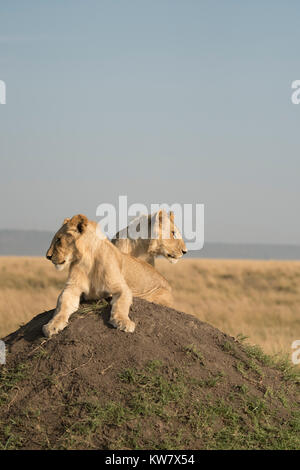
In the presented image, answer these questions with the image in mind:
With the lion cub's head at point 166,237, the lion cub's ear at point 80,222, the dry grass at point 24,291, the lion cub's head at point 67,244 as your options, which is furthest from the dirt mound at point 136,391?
the dry grass at point 24,291

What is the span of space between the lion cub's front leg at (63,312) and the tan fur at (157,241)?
7.09 feet

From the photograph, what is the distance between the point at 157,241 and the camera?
875cm

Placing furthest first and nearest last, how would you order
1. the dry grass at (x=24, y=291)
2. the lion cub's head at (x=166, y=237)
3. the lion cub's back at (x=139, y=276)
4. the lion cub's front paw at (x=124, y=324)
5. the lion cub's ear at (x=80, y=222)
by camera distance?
the dry grass at (x=24, y=291) → the lion cub's head at (x=166, y=237) → the lion cub's back at (x=139, y=276) → the lion cub's ear at (x=80, y=222) → the lion cub's front paw at (x=124, y=324)

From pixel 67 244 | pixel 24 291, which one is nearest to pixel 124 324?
pixel 67 244

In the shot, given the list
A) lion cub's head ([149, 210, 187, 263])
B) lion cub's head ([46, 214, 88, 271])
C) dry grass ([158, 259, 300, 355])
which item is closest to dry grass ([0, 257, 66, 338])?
dry grass ([158, 259, 300, 355])

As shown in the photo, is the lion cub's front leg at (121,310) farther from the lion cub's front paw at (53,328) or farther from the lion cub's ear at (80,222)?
the lion cub's ear at (80,222)

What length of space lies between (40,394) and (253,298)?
65.3 ft

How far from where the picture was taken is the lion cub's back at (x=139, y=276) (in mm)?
7820

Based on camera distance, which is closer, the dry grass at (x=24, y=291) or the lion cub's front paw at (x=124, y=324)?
the lion cub's front paw at (x=124, y=324)

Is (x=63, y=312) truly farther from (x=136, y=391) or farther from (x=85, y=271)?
(x=136, y=391)

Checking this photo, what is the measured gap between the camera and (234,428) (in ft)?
20.3

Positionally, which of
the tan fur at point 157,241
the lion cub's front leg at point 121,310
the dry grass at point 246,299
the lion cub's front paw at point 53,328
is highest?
the tan fur at point 157,241
